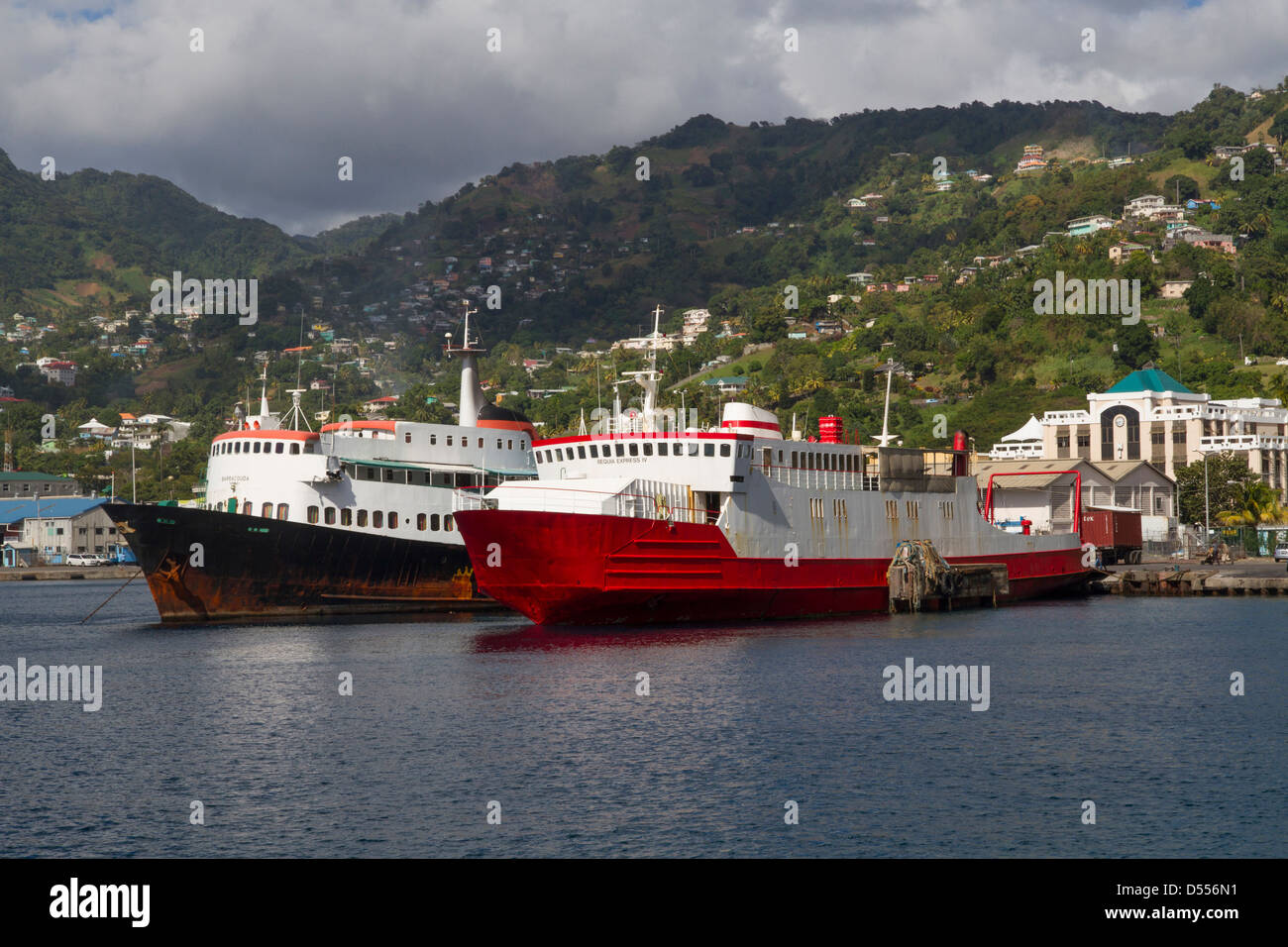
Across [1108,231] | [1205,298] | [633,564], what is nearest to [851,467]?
[633,564]

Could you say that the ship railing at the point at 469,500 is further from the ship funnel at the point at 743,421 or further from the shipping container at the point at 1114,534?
the shipping container at the point at 1114,534

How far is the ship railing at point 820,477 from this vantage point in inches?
2069

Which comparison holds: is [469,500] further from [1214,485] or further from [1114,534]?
[1214,485]

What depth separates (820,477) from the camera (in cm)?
5503

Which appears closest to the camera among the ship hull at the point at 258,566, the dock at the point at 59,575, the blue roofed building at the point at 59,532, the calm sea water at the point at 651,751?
the calm sea water at the point at 651,751

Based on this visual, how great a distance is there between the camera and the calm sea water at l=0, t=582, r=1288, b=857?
2141 cm

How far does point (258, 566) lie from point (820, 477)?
24057mm

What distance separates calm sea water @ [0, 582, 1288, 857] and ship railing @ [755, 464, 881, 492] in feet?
29.6

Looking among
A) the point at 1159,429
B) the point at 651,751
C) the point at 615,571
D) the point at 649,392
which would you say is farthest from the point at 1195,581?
the point at 1159,429

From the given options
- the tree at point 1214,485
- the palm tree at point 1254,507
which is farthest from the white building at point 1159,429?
the palm tree at point 1254,507

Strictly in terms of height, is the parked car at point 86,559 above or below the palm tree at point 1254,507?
below

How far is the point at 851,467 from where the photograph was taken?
57.1 meters

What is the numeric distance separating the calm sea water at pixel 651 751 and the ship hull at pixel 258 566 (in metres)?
7.64
